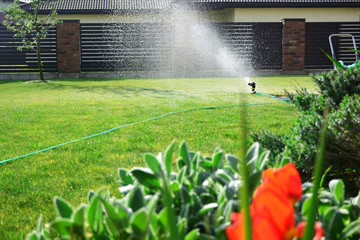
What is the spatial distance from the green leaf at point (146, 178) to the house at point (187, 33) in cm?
1651

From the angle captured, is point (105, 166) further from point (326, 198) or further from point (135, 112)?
point (135, 112)

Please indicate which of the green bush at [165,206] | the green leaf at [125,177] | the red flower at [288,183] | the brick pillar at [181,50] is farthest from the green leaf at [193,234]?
the brick pillar at [181,50]

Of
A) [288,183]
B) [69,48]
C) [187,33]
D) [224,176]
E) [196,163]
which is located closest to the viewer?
[288,183]

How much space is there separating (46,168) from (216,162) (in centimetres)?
233

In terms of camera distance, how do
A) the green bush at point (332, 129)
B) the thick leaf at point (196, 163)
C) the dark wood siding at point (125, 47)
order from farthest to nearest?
the dark wood siding at point (125, 47)
the green bush at point (332, 129)
the thick leaf at point (196, 163)

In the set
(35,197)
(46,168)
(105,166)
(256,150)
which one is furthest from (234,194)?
(46,168)

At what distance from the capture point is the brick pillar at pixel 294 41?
1714 cm

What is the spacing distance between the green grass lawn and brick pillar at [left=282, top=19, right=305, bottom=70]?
10215 mm

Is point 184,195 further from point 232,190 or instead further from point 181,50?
point 181,50

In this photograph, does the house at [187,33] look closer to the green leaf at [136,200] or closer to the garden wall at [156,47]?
the garden wall at [156,47]

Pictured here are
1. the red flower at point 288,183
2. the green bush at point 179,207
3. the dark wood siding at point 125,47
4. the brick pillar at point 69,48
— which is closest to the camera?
the red flower at point 288,183

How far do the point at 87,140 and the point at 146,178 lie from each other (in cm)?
329

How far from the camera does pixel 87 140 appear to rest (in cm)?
421

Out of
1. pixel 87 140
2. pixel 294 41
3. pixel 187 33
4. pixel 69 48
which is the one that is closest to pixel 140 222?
pixel 87 140
